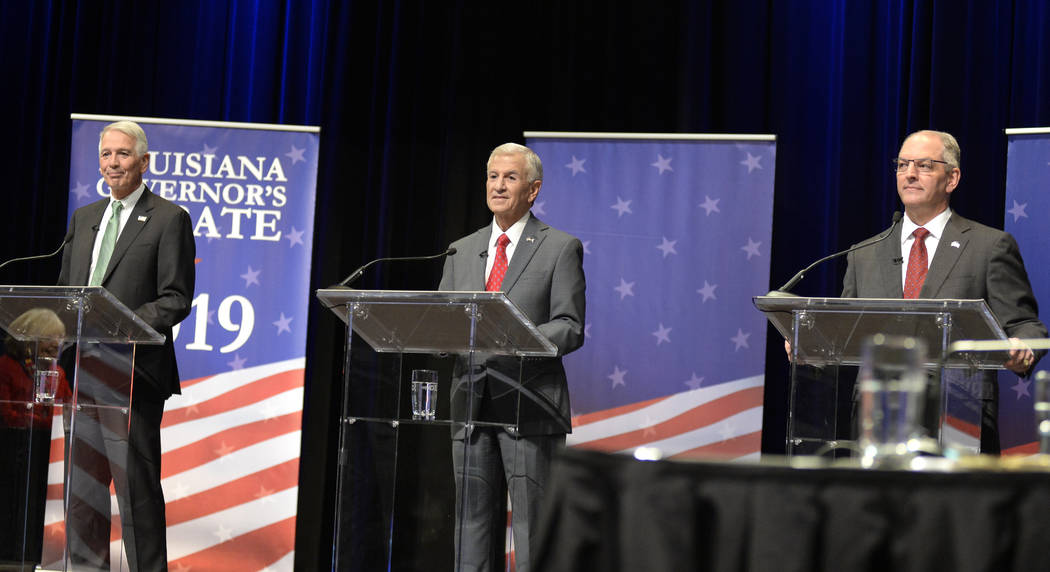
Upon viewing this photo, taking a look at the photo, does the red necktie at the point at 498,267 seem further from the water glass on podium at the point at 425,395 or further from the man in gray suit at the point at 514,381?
the water glass on podium at the point at 425,395

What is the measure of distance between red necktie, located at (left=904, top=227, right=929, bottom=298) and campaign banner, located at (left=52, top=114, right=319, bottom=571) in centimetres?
286

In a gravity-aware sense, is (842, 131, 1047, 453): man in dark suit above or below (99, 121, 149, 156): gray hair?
below

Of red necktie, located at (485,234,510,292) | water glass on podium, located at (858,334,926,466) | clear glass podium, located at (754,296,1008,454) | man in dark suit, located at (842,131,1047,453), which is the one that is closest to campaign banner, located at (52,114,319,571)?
red necktie, located at (485,234,510,292)

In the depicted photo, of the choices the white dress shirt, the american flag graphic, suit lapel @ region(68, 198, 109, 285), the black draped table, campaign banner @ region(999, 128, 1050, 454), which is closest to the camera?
the black draped table

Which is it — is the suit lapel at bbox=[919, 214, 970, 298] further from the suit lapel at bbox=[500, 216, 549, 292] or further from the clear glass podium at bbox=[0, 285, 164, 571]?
the clear glass podium at bbox=[0, 285, 164, 571]

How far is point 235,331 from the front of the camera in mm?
5793

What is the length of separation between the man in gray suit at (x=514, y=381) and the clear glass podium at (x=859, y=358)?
0.75 metres

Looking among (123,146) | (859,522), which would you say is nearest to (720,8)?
(123,146)

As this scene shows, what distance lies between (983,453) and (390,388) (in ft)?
5.60

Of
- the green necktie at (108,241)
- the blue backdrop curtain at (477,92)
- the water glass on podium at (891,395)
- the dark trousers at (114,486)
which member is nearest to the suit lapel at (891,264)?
the blue backdrop curtain at (477,92)

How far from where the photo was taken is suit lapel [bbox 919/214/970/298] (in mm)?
4059

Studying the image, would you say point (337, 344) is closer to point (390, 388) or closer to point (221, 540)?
point (221, 540)

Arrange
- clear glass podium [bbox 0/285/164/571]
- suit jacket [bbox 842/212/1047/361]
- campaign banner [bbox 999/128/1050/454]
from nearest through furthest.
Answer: clear glass podium [bbox 0/285/164/571] → suit jacket [bbox 842/212/1047/361] → campaign banner [bbox 999/128/1050/454]

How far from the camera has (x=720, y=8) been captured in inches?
238
